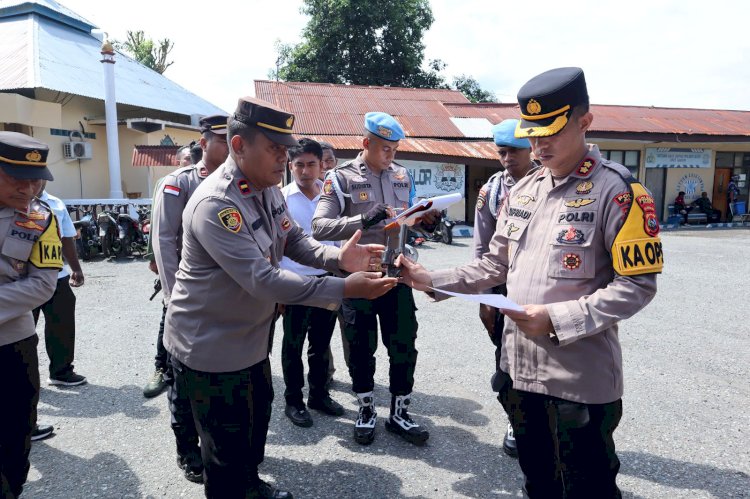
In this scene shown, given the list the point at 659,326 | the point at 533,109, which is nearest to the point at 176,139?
the point at 659,326

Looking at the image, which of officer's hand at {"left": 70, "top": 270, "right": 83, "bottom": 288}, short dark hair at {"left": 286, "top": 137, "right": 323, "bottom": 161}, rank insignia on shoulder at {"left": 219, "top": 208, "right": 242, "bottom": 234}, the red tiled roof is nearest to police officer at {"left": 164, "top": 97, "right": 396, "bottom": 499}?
rank insignia on shoulder at {"left": 219, "top": 208, "right": 242, "bottom": 234}

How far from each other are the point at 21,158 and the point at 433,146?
14.0 m

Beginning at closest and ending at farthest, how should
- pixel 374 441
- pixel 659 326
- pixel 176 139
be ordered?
pixel 374 441
pixel 659 326
pixel 176 139

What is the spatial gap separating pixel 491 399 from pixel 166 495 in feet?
7.73

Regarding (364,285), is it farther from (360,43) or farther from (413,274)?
(360,43)

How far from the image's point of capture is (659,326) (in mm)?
5910

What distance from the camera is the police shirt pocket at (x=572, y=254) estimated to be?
1.91 metres

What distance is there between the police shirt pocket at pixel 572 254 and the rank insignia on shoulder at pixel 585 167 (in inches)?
9.1

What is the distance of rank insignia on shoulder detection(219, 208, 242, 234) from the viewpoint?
2.04 metres

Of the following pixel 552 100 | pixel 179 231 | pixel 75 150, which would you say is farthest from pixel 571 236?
pixel 75 150

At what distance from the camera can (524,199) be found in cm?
224

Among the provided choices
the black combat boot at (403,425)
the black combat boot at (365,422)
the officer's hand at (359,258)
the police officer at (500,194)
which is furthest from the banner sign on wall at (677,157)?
the officer's hand at (359,258)

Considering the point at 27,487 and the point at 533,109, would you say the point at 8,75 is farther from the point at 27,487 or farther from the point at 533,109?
the point at 533,109

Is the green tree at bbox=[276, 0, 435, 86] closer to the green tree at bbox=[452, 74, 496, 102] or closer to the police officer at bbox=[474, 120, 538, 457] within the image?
the green tree at bbox=[452, 74, 496, 102]
